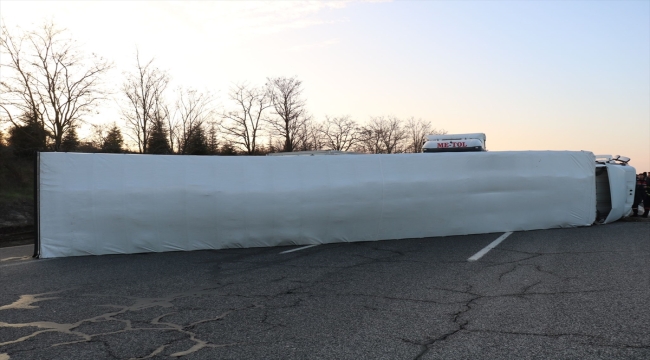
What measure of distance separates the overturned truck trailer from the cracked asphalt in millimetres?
1007

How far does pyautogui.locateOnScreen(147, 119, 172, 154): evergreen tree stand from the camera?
3959cm

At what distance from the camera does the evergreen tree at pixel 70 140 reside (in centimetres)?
3275

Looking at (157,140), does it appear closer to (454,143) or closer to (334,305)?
(454,143)

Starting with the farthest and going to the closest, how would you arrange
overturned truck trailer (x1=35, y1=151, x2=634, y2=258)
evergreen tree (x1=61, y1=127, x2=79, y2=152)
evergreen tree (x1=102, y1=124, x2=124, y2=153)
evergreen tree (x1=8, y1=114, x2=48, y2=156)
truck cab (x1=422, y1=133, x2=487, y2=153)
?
1. evergreen tree (x1=102, y1=124, x2=124, y2=153)
2. evergreen tree (x1=61, y1=127, x2=79, y2=152)
3. evergreen tree (x1=8, y1=114, x2=48, y2=156)
4. truck cab (x1=422, y1=133, x2=487, y2=153)
5. overturned truck trailer (x1=35, y1=151, x2=634, y2=258)

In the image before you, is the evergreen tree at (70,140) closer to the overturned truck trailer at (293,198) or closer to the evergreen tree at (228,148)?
the evergreen tree at (228,148)

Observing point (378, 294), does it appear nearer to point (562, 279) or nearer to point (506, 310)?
point (506, 310)

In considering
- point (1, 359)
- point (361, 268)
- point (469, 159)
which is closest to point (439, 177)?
point (469, 159)

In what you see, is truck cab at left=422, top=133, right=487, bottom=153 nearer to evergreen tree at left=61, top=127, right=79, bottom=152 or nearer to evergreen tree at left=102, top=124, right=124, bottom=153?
evergreen tree at left=61, top=127, right=79, bottom=152

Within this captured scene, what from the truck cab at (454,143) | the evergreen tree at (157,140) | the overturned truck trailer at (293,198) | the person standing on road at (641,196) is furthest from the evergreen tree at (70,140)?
the person standing on road at (641,196)

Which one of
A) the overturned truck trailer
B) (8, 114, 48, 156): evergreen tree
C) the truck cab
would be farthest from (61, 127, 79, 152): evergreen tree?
the overturned truck trailer

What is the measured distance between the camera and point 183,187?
39.1 feet

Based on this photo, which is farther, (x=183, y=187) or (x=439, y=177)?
(x=439, y=177)

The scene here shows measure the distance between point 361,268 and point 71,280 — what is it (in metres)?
4.59

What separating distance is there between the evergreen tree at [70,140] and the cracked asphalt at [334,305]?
79.4 feet
